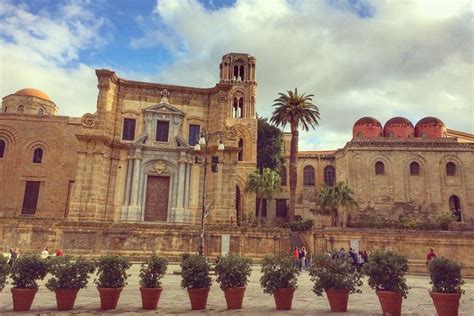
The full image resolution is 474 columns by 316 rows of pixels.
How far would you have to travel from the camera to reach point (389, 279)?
24.2 ft

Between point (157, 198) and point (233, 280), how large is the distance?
19.4 metres

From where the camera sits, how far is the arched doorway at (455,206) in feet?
116

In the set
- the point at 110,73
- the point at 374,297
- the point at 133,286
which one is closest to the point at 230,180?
the point at 110,73

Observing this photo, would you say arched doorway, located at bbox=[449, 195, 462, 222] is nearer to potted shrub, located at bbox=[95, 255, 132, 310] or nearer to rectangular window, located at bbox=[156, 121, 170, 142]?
rectangular window, located at bbox=[156, 121, 170, 142]

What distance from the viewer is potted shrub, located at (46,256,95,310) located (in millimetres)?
7695

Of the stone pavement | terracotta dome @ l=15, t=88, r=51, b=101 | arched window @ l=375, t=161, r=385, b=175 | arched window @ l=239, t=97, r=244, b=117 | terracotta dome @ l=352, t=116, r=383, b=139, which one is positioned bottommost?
the stone pavement

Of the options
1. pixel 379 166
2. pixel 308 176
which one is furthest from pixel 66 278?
pixel 308 176

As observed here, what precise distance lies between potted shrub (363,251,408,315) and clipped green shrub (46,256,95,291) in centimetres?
605

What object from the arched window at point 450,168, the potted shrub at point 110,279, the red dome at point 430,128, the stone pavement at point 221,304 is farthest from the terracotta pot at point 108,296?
the red dome at point 430,128

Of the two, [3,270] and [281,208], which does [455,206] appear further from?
[3,270]

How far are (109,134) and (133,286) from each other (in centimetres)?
1672

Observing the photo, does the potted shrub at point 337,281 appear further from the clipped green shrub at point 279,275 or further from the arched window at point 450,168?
the arched window at point 450,168

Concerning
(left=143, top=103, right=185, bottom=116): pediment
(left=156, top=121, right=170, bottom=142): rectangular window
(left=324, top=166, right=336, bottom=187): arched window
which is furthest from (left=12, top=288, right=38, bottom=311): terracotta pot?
(left=324, top=166, right=336, bottom=187): arched window

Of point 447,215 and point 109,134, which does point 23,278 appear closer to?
point 109,134
